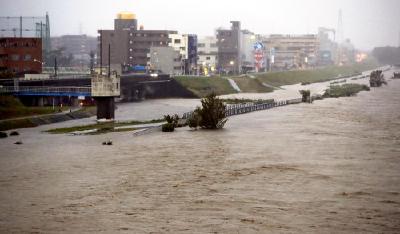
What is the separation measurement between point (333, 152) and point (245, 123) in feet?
91.2

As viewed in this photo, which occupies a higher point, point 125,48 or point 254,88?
point 125,48

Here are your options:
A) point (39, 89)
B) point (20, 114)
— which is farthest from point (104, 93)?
point (39, 89)

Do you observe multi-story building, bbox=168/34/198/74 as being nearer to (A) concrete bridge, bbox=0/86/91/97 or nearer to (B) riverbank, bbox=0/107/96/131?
(A) concrete bridge, bbox=0/86/91/97

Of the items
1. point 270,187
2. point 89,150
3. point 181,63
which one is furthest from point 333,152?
point 181,63

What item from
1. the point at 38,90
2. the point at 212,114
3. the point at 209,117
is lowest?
the point at 209,117

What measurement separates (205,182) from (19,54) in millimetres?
97200

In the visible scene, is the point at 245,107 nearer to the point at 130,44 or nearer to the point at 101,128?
the point at 101,128

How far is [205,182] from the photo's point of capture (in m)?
43.5

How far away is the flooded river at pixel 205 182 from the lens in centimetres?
3328

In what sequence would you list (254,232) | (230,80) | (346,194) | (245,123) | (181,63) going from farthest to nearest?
1. (181,63)
2. (230,80)
3. (245,123)
4. (346,194)
5. (254,232)

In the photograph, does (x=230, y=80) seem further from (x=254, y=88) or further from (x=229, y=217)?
(x=229, y=217)

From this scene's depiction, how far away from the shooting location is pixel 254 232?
31375 mm

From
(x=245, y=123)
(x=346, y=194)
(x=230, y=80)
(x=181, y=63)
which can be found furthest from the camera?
(x=181, y=63)

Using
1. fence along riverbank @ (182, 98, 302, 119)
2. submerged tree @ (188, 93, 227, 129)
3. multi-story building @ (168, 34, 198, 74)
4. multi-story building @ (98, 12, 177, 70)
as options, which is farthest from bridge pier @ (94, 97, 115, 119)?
multi-story building @ (168, 34, 198, 74)
